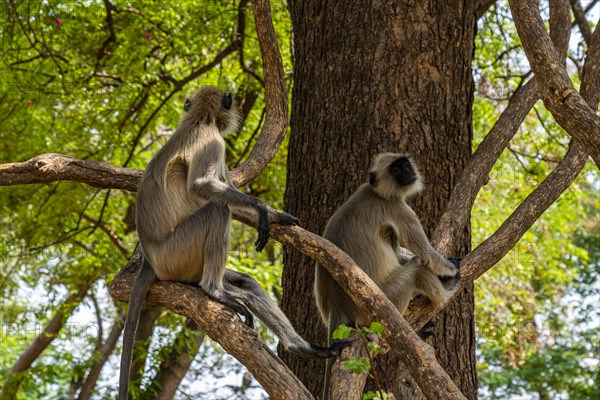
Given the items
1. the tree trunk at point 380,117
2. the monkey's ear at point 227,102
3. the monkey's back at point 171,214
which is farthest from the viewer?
the tree trunk at point 380,117

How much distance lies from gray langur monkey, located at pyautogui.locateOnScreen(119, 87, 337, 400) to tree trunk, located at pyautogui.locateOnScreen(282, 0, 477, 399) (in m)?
A: 0.75

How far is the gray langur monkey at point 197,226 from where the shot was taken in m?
3.93

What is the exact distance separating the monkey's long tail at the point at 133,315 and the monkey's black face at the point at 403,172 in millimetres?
1306

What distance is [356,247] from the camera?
14.3 ft

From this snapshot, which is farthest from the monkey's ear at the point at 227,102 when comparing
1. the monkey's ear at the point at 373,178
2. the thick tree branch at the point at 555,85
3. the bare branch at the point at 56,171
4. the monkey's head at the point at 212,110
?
the thick tree branch at the point at 555,85

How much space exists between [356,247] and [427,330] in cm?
66

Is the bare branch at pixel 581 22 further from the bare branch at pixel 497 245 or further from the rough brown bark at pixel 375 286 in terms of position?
the bare branch at pixel 497 245

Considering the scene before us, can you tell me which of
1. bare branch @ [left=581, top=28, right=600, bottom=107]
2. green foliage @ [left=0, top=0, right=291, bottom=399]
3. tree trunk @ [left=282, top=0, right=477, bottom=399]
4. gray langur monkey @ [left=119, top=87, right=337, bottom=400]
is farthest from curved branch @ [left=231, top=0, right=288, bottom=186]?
green foliage @ [left=0, top=0, right=291, bottom=399]

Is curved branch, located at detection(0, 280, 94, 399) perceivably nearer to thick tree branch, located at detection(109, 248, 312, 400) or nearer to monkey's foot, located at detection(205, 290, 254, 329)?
thick tree branch, located at detection(109, 248, 312, 400)

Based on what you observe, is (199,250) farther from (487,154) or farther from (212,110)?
(487,154)

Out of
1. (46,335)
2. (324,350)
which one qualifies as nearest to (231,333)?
(324,350)

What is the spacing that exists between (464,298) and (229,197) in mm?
1593

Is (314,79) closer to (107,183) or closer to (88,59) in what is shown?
(107,183)

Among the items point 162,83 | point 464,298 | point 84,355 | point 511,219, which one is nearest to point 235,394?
point 84,355
